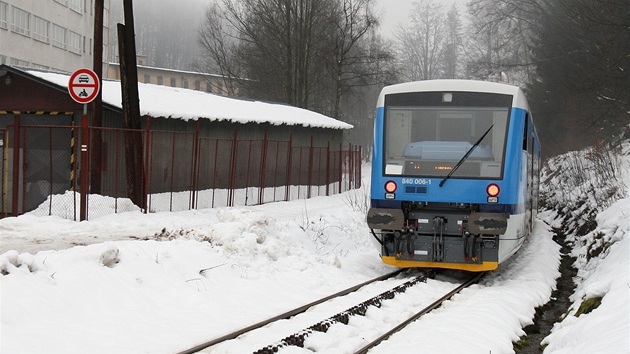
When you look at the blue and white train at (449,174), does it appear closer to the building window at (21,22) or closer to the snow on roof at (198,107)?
the snow on roof at (198,107)

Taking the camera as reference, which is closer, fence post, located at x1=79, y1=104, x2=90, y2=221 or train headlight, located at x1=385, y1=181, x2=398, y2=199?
train headlight, located at x1=385, y1=181, x2=398, y2=199

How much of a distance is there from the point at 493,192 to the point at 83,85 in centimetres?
777

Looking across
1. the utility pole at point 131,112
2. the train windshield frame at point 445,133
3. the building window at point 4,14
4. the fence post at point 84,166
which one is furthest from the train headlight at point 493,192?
the building window at point 4,14

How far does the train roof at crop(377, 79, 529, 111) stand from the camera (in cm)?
1126

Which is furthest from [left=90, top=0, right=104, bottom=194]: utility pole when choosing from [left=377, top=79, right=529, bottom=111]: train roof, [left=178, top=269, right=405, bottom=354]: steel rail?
[left=178, top=269, right=405, bottom=354]: steel rail

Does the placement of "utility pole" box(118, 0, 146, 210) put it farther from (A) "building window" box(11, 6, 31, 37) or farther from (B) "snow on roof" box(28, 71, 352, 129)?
(A) "building window" box(11, 6, 31, 37)

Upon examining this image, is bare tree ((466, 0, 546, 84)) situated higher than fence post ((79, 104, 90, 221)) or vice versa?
bare tree ((466, 0, 546, 84))

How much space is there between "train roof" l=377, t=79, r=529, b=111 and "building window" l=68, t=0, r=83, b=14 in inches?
1902

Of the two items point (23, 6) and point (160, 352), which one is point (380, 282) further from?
point (23, 6)

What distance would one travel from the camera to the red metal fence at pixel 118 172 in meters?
15.4

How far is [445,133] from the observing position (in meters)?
11.4

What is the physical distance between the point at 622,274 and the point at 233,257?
527cm

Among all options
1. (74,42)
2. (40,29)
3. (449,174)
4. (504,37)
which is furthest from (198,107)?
(504,37)

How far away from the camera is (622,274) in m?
9.10
